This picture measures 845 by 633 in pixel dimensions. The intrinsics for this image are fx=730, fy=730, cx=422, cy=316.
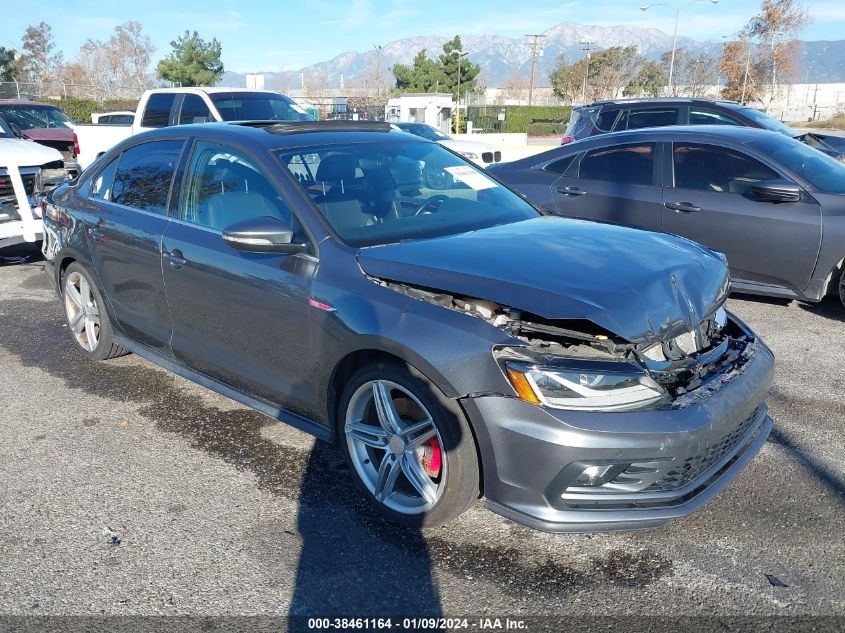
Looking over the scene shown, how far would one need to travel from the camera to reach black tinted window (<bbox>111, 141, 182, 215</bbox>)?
14.0 feet

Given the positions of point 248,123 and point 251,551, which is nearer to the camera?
point 251,551

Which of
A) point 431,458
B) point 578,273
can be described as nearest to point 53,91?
point 431,458

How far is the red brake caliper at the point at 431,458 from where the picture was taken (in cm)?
304

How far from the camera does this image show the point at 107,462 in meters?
3.80

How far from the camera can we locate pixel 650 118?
10.9 metres

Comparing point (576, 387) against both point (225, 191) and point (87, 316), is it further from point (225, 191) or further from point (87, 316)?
point (87, 316)

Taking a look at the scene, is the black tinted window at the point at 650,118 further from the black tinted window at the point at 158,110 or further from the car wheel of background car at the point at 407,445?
the car wheel of background car at the point at 407,445

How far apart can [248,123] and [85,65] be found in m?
80.6

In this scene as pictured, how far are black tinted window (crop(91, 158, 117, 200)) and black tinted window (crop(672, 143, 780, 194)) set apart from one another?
4.58 metres

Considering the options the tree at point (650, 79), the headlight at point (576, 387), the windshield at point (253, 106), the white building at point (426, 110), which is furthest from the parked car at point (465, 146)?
the tree at point (650, 79)

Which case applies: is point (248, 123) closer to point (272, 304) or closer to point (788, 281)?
point (272, 304)

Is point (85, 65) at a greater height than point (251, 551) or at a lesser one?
greater

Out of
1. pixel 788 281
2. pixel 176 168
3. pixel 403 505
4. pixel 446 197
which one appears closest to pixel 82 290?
pixel 176 168

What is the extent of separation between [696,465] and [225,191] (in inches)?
106
